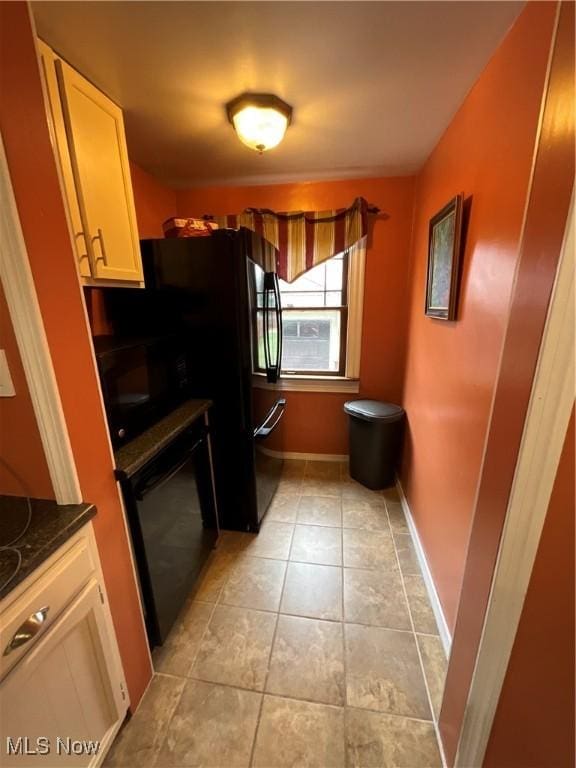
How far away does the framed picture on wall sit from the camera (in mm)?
1357

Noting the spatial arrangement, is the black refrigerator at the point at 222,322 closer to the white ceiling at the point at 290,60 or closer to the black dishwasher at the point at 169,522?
the black dishwasher at the point at 169,522

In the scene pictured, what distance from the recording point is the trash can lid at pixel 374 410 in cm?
230

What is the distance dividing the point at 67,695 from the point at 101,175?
5.84 ft

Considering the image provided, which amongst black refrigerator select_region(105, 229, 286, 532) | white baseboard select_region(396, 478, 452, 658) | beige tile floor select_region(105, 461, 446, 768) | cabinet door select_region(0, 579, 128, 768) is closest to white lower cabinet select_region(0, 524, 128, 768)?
cabinet door select_region(0, 579, 128, 768)

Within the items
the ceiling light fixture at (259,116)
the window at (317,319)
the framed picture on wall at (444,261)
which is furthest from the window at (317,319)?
the ceiling light fixture at (259,116)

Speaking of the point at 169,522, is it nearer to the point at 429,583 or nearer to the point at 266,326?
the point at 266,326

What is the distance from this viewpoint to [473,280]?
49.0 inches

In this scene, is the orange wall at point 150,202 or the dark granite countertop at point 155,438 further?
the orange wall at point 150,202

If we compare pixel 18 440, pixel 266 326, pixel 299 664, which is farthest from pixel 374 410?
pixel 18 440

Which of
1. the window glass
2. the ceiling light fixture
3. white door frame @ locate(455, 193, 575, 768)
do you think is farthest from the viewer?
the window glass

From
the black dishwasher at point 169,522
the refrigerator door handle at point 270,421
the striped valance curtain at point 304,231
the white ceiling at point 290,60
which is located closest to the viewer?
the white ceiling at point 290,60

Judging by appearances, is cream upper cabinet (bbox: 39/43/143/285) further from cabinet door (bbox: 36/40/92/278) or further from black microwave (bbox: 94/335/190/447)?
black microwave (bbox: 94/335/190/447)

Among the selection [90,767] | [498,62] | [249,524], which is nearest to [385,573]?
[249,524]

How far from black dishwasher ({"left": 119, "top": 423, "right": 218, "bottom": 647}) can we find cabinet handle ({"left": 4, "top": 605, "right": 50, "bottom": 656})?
389mm
